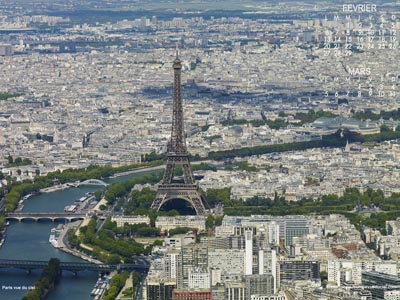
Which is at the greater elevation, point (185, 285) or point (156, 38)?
point (185, 285)

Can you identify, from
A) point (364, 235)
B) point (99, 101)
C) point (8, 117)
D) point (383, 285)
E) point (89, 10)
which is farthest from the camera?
point (89, 10)

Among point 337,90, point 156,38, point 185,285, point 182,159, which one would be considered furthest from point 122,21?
point 185,285

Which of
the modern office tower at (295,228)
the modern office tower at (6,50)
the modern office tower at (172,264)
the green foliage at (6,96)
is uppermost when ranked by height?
the modern office tower at (172,264)

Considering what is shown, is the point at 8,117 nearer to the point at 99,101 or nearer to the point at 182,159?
the point at 99,101

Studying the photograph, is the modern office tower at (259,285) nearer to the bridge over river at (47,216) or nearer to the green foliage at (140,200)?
the green foliage at (140,200)

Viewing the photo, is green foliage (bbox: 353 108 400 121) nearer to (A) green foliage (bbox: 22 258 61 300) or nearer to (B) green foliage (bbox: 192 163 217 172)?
(B) green foliage (bbox: 192 163 217 172)

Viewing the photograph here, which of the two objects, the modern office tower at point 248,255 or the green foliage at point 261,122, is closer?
the modern office tower at point 248,255

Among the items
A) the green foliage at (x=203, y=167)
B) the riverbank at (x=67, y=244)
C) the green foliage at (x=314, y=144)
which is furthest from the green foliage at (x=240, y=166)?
the riverbank at (x=67, y=244)
